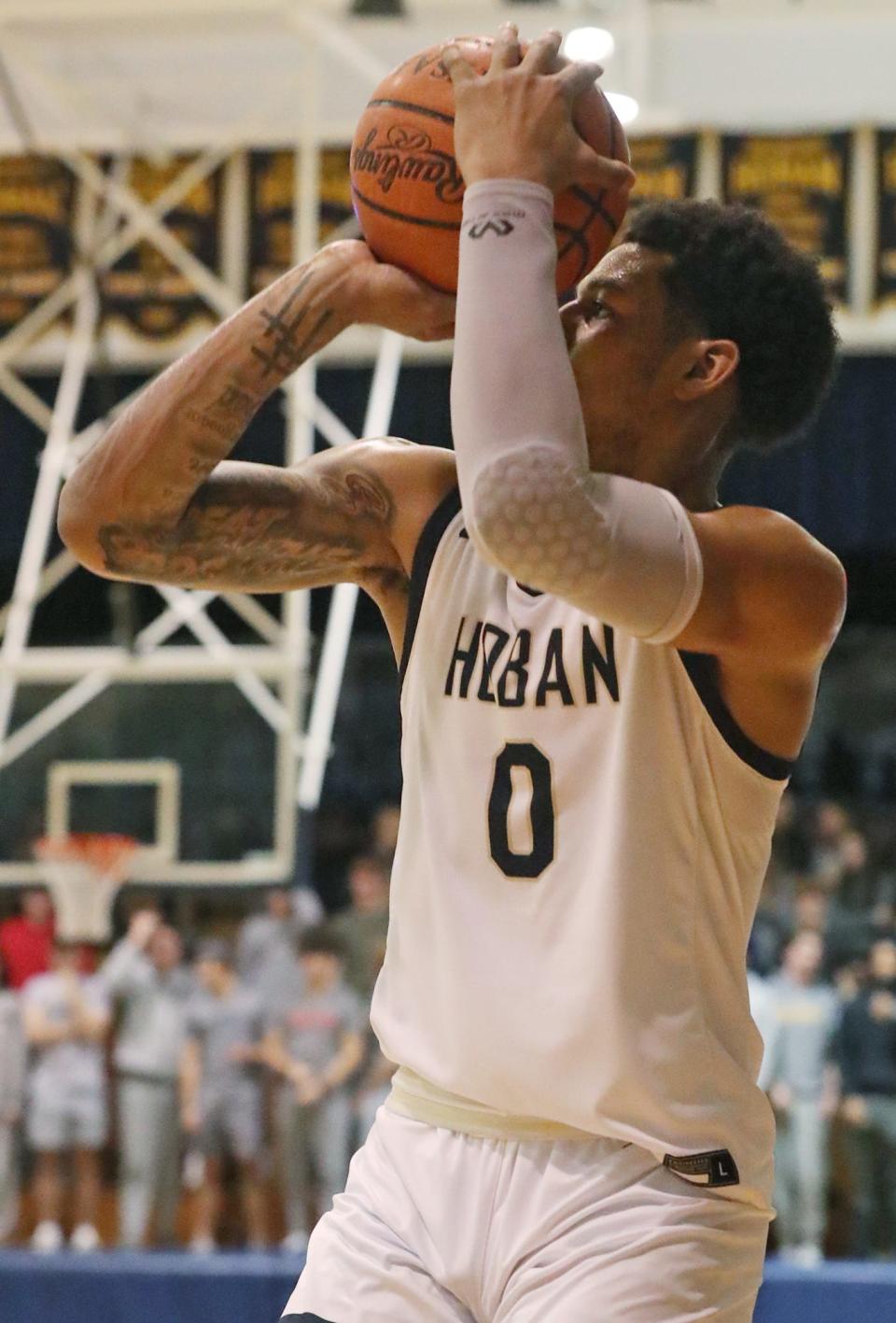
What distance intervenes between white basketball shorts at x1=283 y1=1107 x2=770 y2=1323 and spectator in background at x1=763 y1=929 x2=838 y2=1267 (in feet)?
22.1

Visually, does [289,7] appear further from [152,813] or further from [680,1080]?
[680,1080]

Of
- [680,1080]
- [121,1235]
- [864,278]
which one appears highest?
[864,278]

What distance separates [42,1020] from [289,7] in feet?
16.6

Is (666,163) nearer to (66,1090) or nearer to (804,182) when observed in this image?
(804,182)

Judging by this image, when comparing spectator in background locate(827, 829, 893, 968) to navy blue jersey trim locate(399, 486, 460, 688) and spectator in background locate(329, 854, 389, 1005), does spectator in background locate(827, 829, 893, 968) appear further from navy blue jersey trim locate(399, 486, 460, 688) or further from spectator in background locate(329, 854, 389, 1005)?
navy blue jersey trim locate(399, 486, 460, 688)

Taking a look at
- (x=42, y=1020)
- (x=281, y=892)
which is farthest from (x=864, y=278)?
(x=42, y=1020)

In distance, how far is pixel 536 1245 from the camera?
205 cm

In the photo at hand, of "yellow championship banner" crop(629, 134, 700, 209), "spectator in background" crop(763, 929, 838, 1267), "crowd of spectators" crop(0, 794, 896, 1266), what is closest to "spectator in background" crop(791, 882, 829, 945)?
"crowd of spectators" crop(0, 794, 896, 1266)

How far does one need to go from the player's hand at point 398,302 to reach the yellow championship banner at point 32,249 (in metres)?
9.37

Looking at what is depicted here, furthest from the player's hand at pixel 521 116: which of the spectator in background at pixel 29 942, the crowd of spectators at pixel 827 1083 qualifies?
the spectator in background at pixel 29 942

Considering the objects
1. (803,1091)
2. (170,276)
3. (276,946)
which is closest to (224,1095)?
(276,946)

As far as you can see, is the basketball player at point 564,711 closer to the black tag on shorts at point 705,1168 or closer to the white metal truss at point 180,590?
the black tag on shorts at point 705,1168

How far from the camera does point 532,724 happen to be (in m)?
2.17

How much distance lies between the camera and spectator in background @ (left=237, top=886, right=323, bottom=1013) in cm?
913
